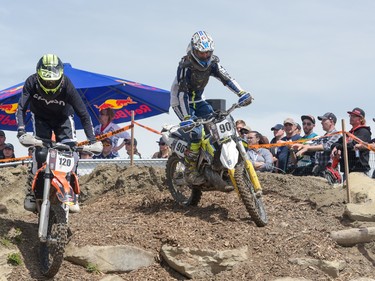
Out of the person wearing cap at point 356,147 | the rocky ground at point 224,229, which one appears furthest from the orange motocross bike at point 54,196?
the person wearing cap at point 356,147

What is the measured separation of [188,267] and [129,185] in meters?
3.58

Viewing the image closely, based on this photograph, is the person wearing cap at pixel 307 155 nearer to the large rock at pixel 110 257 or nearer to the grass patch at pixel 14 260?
the large rock at pixel 110 257

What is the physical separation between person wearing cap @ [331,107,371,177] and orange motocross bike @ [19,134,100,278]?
4.80 meters

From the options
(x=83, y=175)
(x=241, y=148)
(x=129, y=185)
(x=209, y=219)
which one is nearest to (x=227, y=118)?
(x=241, y=148)

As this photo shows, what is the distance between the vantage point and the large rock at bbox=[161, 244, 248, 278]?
812 cm

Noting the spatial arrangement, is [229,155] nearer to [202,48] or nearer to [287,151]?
[202,48]

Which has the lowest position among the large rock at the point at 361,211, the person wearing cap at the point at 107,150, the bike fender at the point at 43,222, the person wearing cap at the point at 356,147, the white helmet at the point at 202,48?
the bike fender at the point at 43,222

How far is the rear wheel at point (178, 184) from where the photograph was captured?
10047mm

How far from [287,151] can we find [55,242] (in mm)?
6222

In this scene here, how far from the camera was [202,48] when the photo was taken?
30.9ft

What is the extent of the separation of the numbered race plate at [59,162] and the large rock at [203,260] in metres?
1.60

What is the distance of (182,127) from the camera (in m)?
9.26

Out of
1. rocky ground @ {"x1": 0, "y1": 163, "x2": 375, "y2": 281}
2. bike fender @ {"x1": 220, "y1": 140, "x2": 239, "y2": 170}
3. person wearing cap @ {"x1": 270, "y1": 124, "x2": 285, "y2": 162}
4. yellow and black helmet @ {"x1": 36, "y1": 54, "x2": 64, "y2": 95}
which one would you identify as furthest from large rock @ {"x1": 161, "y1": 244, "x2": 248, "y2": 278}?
person wearing cap @ {"x1": 270, "y1": 124, "x2": 285, "y2": 162}

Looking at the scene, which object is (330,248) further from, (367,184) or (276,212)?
(367,184)
